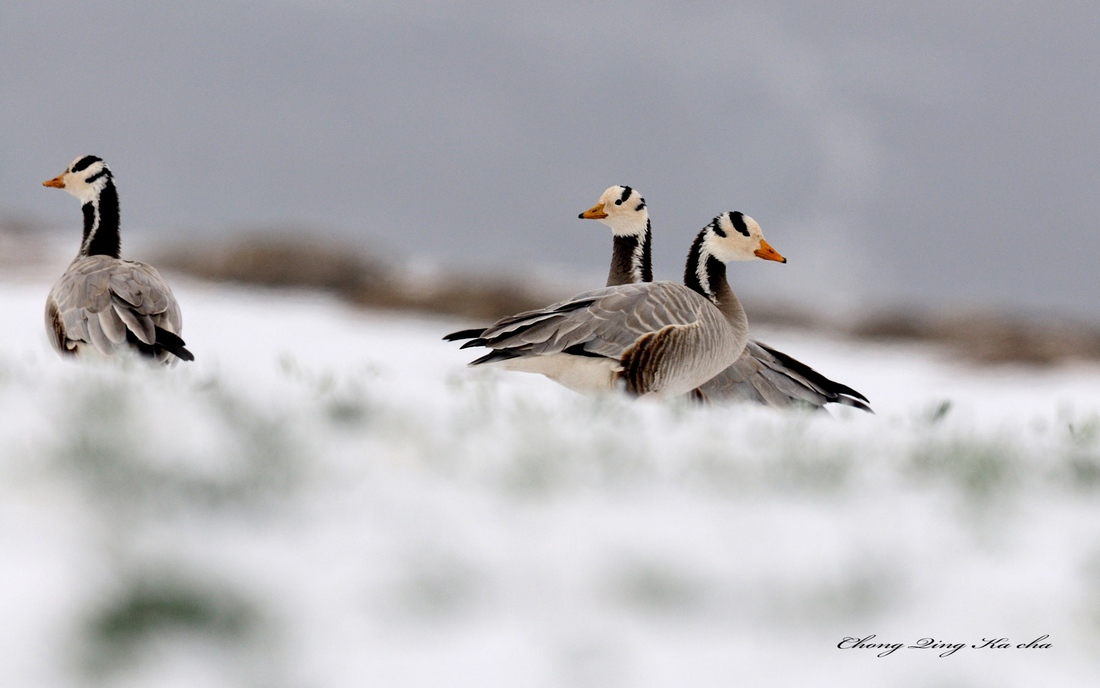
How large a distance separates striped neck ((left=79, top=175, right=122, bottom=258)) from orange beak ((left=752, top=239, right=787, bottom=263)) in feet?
17.4

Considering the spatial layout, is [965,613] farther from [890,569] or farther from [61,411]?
[61,411]

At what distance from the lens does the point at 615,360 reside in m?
6.49

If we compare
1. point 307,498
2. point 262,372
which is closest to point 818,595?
point 307,498

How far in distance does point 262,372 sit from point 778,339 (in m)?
16.9

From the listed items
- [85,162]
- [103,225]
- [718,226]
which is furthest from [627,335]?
[85,162]

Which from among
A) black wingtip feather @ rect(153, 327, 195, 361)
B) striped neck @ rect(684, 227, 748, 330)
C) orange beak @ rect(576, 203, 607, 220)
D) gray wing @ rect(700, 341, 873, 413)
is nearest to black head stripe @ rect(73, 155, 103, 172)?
black wingtip feather @ rect(153, 327, 195, 361)

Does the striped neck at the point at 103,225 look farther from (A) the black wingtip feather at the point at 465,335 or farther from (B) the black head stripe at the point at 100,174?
(A) the black wingtip feather at the point at 465,335

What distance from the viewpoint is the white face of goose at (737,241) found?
768 cm

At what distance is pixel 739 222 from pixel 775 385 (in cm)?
122

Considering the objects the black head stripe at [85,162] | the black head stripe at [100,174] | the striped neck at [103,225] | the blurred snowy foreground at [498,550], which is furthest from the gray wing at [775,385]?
the black head stripe at [85,162]

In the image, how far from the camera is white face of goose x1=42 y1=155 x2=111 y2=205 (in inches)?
360

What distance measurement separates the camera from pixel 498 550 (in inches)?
111

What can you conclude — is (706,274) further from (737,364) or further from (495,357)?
(495,357)

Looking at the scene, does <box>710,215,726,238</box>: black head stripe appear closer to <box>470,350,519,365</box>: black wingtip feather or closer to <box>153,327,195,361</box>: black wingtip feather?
<box>470,350,519,365</box>: black wingtip feather
